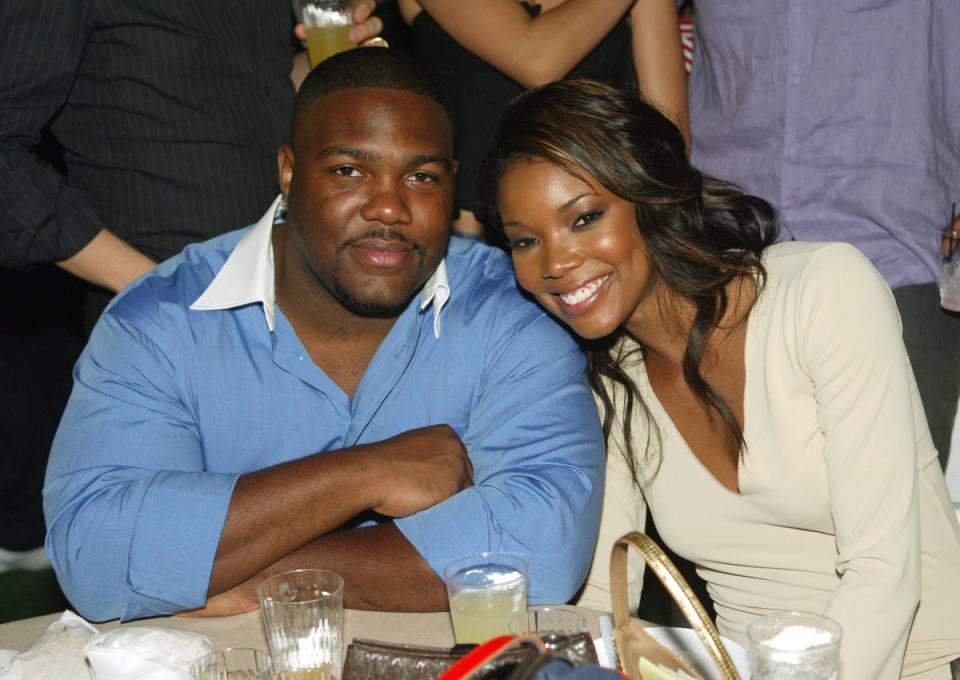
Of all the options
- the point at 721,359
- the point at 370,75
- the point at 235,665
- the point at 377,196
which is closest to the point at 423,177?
the point at 377,196

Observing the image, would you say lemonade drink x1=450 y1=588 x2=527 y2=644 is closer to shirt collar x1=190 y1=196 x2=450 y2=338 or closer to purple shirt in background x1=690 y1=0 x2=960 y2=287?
shirt collar x1=190 y1=196 x2=450 y2=338

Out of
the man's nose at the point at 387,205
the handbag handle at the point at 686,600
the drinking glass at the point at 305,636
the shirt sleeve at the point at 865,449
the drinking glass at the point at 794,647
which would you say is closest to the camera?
the handbag handle at the point at 686,600

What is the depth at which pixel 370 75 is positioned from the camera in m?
2.40

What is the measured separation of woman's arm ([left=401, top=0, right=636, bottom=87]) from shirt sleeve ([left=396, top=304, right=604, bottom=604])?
59 centimetres

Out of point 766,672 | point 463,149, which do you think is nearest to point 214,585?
point 766,672

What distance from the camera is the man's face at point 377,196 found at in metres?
2.34

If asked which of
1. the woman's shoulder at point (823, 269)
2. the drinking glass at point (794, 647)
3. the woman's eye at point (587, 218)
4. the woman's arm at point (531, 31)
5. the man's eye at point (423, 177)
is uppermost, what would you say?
the woman's arm at point (531, 31)

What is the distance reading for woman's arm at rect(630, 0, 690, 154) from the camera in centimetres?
A: 270

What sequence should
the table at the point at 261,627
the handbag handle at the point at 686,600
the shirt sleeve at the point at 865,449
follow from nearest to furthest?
the handbag handle at the point at 686,600, the table at the point at 261,627, the shirt sleeve at the point at 865,449

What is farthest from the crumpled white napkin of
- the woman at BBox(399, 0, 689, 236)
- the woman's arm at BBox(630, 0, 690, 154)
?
the woman's arm at BBox(630, 0, 690, 154)

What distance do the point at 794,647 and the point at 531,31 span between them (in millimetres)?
1660

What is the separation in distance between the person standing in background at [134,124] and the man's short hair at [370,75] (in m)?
0.18

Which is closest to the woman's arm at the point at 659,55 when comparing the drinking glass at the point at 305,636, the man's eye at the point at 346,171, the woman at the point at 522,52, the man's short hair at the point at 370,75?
the woman at the point at 522,52

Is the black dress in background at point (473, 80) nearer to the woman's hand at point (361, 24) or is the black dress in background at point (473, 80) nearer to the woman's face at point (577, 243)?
the woman's hand at point (361, 24)
